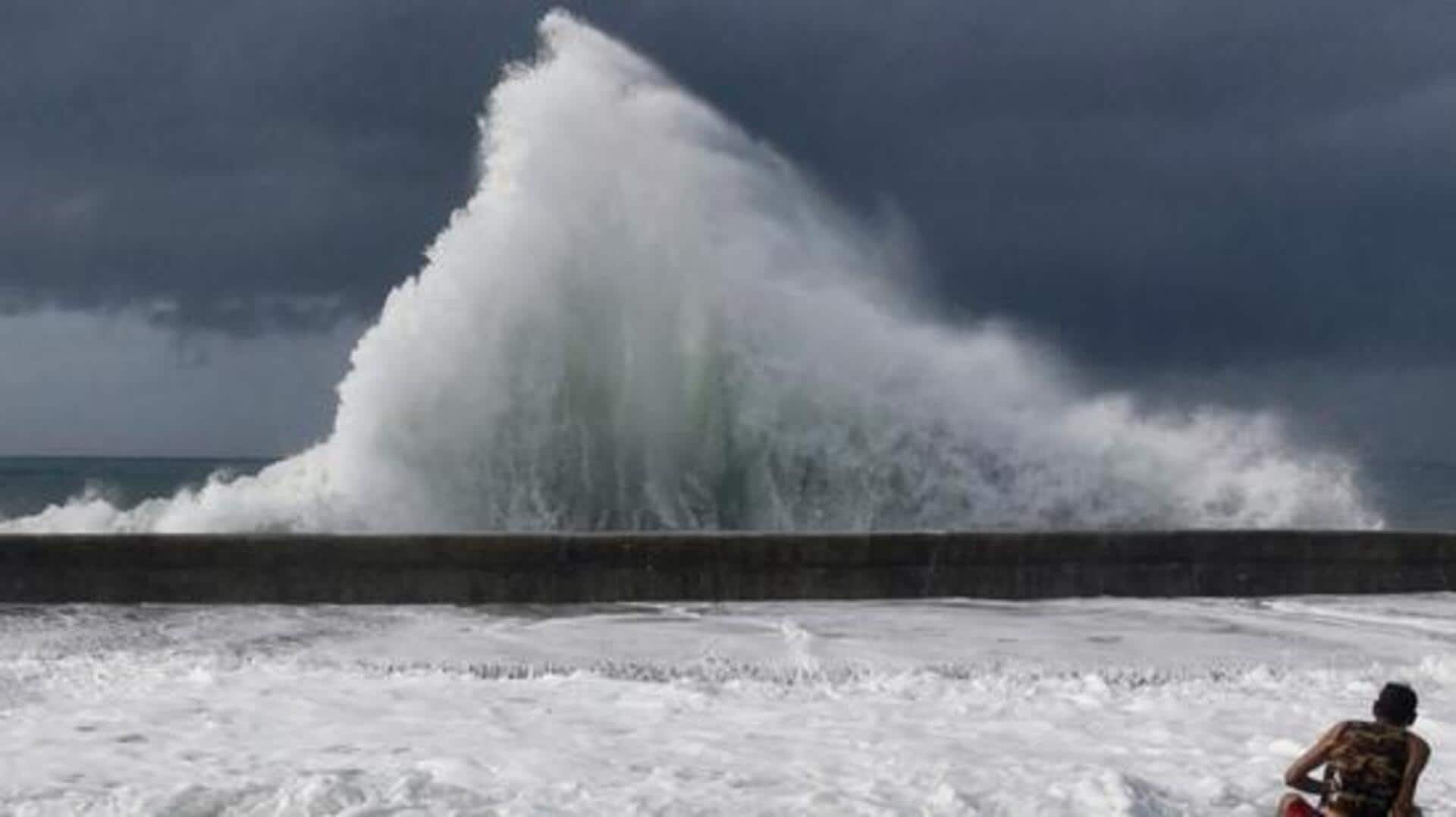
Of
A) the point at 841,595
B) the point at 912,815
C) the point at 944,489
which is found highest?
the point at 944,489

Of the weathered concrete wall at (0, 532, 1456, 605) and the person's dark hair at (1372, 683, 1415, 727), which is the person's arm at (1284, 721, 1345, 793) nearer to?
the person's dark hair at (1372, 683, 1415, 727)

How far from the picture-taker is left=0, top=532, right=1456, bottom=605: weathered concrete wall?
12.6m

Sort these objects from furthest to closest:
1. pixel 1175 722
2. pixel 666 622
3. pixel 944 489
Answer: pixel 944 489 < pixel 666 622 < pixel 1175 722

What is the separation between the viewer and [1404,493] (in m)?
81.1

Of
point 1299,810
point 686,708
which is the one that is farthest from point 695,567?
point 1299,810

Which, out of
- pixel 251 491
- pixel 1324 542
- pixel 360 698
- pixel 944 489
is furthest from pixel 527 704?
pixel 944 489

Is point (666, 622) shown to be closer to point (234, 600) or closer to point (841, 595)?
point (841, 595)

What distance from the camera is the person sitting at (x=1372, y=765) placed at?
500 cm

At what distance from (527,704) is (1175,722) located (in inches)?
122

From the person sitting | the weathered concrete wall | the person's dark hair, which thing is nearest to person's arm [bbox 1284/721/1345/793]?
the person sitting

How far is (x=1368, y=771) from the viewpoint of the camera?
5016 millimetres

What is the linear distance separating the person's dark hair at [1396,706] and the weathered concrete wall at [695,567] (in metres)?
8.13

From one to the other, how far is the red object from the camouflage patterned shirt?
0.26 ft

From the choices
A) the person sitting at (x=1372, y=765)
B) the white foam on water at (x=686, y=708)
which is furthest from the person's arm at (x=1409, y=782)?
the white foam on water at (x=686, y=708)
